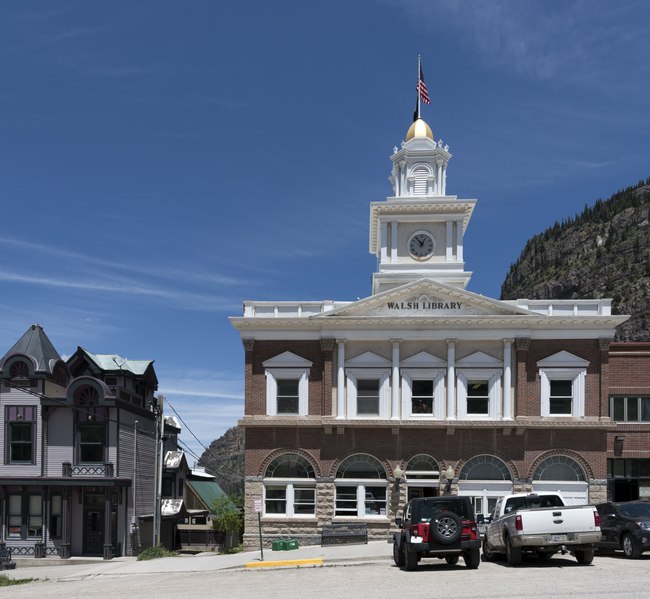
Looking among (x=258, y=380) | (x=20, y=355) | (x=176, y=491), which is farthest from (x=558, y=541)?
(x=176, y=491)

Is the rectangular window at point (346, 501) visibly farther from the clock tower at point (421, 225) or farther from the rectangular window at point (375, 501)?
the clock tower at point (421, 225)

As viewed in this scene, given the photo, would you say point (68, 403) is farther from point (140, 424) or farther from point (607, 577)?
point (607, 577)

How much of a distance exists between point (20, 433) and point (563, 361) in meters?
25.7

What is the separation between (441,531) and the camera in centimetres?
2202

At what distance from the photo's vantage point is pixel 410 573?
22797 millimetres

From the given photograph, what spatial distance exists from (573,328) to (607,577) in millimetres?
20635

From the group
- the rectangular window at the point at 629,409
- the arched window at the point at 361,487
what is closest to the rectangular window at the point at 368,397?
the arched window at the point at 361,487

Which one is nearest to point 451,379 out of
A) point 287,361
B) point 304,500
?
point 287,361

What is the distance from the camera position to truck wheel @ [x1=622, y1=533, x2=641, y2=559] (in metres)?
23.7

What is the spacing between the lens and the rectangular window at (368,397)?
39.8 meters

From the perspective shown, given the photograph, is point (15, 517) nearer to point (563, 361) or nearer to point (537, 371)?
point (537, 371)

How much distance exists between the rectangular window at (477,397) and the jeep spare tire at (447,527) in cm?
1773

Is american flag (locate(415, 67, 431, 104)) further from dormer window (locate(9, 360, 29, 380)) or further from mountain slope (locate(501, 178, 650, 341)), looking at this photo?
mountain slope (locate(501, 178, 650, 341))

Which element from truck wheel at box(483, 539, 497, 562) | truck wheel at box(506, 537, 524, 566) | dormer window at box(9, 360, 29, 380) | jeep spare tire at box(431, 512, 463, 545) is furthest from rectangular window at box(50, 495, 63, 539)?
truck wheel at box(506, 537, 524, 566)
